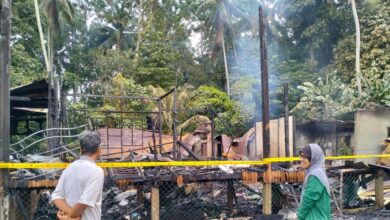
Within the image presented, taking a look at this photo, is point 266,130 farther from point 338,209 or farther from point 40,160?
point 40,160

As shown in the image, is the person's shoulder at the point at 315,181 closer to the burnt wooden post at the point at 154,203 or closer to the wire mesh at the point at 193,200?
the wire mesh at the point at 193,200

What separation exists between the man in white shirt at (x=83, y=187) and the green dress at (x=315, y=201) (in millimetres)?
2050

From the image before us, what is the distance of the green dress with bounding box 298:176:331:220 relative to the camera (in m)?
4.34

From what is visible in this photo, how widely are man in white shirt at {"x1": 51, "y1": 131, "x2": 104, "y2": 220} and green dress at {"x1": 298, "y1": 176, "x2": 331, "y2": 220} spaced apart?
6.72 feet

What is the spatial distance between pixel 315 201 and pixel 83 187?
2.27 m

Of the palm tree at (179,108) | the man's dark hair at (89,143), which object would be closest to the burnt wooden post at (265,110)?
the man's dark hair at (89,143)

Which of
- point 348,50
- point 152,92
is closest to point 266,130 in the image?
Result: point 152,92

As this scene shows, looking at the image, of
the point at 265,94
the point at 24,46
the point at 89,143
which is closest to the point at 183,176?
the point at 265,94

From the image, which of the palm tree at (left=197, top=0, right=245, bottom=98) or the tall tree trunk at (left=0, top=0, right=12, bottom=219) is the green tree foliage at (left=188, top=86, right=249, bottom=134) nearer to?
the palm tree at (left=197, top=0, right=245, bottom=98)

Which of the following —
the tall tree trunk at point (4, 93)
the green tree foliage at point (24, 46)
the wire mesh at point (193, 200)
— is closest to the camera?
the tall tree trunk at point (4, 93)

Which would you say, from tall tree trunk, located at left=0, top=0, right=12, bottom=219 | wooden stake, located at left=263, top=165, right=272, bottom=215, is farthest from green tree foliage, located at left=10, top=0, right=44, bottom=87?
wooden stake, located at left=263, top=165, right=272, bottom=215

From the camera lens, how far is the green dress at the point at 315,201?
4.34 meters

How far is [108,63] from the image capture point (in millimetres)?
27594

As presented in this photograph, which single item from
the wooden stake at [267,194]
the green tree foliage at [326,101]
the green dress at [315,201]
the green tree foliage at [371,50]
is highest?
the green tree foliage at [371,50]
